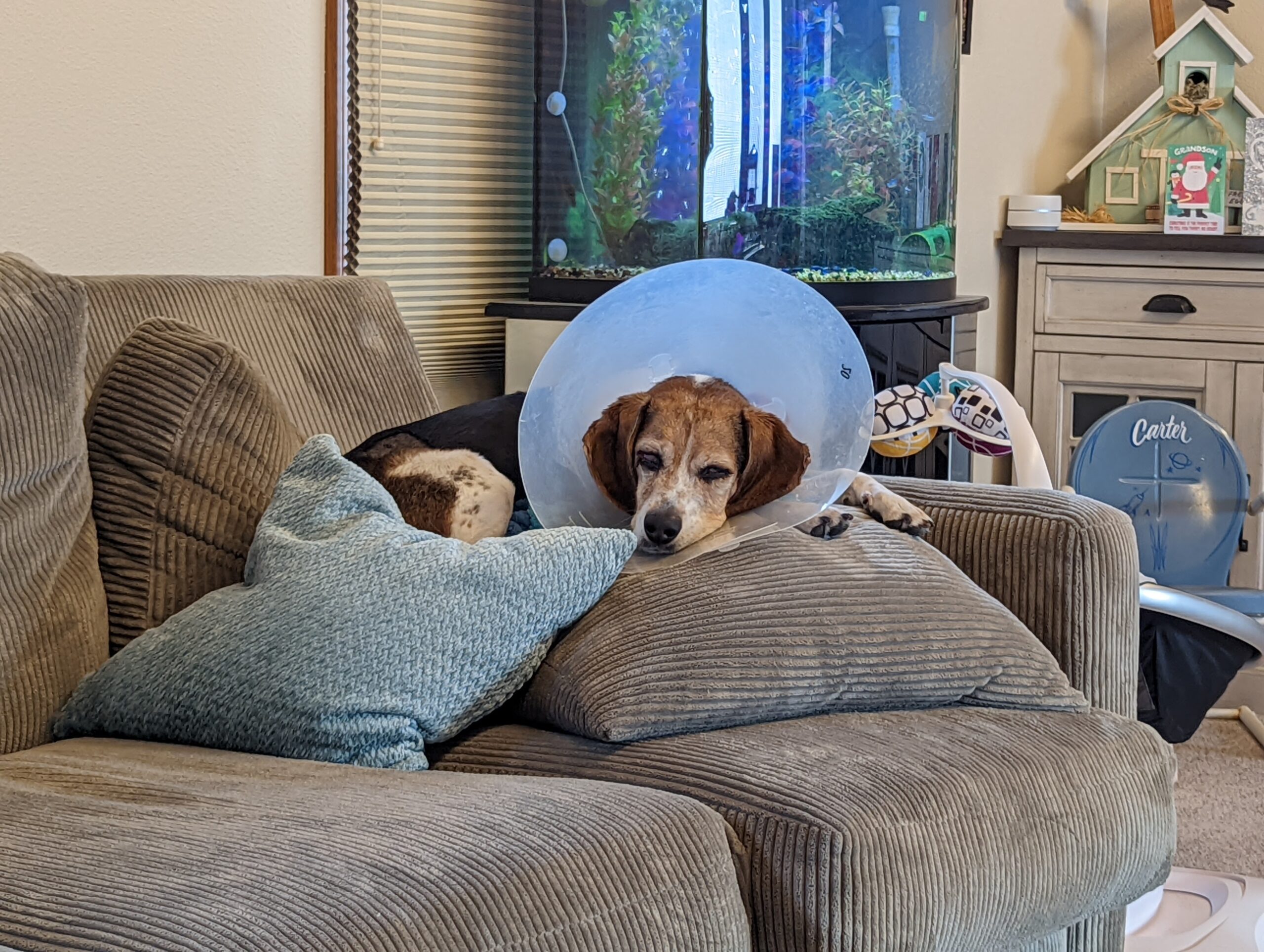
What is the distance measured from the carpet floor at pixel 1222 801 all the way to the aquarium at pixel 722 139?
3.53 feet

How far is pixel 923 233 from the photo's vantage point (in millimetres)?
2785

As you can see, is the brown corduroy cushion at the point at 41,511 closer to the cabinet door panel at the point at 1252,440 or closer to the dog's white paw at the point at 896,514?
the dog's white paw at the point at 896,514

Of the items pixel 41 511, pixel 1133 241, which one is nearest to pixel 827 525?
pixel 41 511

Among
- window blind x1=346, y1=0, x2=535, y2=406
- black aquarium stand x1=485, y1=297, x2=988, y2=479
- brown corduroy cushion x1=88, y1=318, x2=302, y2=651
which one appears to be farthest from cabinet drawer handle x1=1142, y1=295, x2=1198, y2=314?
brown corduroy cushion x1=88, y1=318, x2=302, y2=651

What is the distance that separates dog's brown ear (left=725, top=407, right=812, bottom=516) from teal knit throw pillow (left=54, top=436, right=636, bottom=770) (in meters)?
0.17

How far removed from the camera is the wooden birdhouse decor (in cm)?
367

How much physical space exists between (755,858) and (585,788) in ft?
0.51

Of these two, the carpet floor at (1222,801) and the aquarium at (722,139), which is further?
the aquarium at (722,139)

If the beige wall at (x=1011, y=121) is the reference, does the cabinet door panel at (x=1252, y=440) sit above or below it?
below

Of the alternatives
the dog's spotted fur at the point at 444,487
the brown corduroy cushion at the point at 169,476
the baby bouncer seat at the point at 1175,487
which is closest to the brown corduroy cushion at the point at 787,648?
the dog's spotted fur at the point at 444,487

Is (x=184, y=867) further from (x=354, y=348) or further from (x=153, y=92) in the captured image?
(x=153, y=92)

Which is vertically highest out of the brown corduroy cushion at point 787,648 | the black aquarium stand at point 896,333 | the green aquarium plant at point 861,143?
the green aquarium plant at point 861,143

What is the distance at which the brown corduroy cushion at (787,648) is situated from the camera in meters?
1.35

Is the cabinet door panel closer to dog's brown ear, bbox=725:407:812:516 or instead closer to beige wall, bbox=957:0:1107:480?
beige wall, bbox=957:0:1107:480
